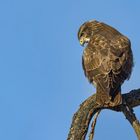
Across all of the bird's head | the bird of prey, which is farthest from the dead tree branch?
the bird's head

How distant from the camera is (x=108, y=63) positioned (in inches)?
271

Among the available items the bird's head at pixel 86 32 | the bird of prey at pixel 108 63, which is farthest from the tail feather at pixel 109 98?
the bird's head at pixel 86 32

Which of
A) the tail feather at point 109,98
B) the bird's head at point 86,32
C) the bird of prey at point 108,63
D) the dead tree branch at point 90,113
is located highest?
the bird's head at point 86,32

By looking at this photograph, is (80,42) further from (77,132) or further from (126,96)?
(77,132)

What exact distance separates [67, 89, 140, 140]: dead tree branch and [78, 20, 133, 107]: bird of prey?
0.17m

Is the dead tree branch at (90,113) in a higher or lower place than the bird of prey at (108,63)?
lower

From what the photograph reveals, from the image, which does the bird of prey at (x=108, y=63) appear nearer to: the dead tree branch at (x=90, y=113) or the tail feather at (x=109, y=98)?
the tail feather at (x=109, y=98)

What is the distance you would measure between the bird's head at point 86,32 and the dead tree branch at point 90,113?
131 inches

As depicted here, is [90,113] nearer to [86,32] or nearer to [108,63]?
[108,63]

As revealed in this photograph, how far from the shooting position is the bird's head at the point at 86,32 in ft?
29.8

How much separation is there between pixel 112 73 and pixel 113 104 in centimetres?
95

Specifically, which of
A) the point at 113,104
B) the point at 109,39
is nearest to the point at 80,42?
the point at 109,39

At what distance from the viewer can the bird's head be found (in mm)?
9078

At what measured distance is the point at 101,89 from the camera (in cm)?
664
